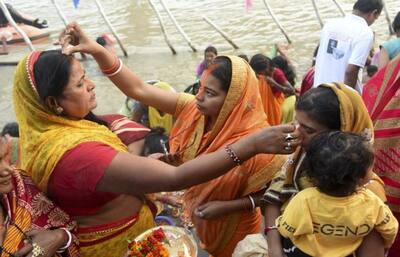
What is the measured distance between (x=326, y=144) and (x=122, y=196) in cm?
90

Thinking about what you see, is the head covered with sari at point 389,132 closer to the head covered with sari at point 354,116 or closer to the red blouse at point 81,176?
the head covered with sari at point 354,116

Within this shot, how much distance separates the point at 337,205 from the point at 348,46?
2.93m

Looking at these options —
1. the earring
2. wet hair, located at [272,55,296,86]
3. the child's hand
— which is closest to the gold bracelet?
the child's hand

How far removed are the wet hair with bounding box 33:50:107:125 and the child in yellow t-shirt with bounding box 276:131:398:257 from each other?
40.1 inches

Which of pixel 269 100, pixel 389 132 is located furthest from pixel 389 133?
pixel 269 100

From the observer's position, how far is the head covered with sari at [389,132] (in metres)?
2.08

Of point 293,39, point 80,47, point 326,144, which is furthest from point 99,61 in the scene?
point 293,39

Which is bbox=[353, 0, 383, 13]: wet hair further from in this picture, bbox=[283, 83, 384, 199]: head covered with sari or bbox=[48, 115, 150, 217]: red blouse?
bbox=[48, 115, 150, 217]: red blouse

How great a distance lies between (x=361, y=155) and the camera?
5.53 feet

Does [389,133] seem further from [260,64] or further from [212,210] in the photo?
[260,64]

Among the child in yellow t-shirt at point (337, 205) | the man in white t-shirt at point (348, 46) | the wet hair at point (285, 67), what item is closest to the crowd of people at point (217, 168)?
the child in yellow t-shirt at point (337, 205)

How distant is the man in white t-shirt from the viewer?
4.28m

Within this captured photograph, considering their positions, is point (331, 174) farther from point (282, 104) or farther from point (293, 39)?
point (293, 39)

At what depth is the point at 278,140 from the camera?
71.8 inches
